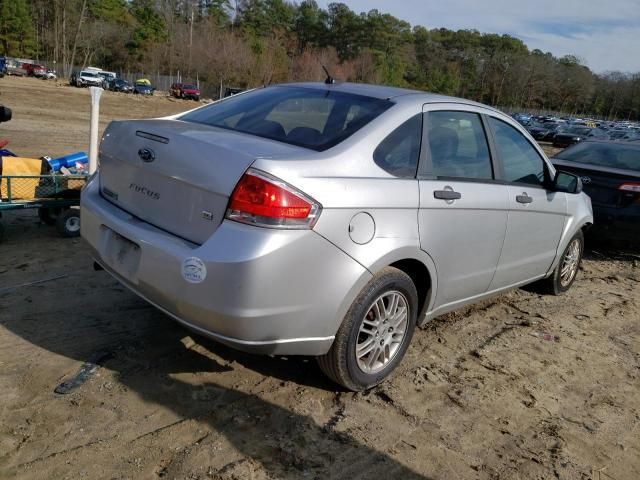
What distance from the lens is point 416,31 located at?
13238cm

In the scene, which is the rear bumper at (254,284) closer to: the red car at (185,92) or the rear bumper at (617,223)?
the rear bumper at (617,223)

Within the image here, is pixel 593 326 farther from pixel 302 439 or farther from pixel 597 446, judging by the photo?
pixel 302 439

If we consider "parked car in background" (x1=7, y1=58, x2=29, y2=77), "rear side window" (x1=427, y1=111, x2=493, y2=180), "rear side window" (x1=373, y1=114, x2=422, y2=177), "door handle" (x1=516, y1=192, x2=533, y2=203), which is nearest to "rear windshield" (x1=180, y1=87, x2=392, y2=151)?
"rear side window" (x1=373, y1=114, x2=422, y2=177)

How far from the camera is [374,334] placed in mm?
3307

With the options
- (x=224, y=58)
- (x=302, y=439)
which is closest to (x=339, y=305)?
(x=302, y=439)

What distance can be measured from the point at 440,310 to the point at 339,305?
113cm

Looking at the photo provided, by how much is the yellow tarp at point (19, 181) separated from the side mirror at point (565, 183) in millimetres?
5020

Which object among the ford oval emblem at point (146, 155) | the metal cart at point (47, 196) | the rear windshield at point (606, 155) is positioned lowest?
the metal cart at point (47, 196)

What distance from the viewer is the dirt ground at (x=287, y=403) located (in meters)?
2.70

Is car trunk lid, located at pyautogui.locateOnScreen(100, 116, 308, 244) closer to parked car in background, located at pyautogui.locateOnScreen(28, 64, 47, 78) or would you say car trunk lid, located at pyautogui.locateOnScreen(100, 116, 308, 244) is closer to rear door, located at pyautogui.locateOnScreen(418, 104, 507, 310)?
rear door, located at pyautogui.locateOnScreen(418, 104, 507, 310)

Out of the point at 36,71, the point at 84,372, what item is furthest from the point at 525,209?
the point at 36,71

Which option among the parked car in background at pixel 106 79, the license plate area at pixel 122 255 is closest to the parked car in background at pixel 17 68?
the parked car in background at pixel 106 79

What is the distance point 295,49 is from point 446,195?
103896 millimetres

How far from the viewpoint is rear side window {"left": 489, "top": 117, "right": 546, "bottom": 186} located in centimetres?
Answer: 413
